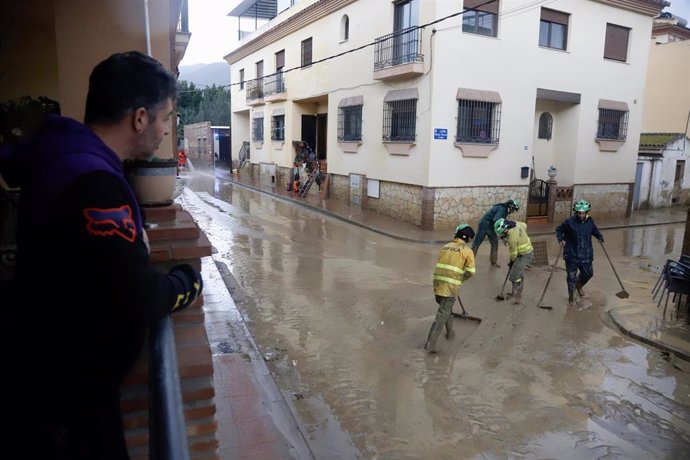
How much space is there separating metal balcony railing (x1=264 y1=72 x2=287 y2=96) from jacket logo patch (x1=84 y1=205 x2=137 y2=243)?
70.5 ft

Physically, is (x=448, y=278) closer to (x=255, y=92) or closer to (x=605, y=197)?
(x=605, y=197)

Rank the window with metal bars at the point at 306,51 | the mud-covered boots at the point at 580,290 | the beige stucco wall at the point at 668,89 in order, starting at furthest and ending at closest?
the beige stucco wall at the point at 668,89, the window with metal bars at the point at 306,51, the mud-covered boots at the point at 580,290

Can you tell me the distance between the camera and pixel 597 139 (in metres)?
16.6

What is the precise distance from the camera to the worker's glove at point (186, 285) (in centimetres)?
145

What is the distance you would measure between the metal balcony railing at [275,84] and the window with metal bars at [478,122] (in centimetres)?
1044

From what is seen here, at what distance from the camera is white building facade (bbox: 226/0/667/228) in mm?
13484

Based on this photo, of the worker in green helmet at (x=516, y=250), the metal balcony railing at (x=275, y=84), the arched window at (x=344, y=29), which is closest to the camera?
the worker in green helmet at (x=516, y=250)

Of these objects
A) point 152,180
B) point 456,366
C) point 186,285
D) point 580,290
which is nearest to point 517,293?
point 580,290

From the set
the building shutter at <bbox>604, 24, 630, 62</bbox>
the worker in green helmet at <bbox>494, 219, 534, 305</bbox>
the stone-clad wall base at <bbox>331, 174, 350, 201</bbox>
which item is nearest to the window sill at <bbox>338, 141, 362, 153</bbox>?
the stone-clad wall base at <bbox>331, 174, 350, 201</bbox>

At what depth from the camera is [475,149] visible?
45.5ft

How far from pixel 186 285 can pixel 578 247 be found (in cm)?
760

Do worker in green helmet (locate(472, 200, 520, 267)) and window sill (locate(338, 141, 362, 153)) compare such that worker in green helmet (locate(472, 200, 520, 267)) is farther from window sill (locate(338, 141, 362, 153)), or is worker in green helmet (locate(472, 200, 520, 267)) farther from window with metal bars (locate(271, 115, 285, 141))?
window with metal bars (locate(271, 115, 285, 141))

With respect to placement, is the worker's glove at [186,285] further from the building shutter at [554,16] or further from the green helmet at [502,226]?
the building shutter at [554,16]

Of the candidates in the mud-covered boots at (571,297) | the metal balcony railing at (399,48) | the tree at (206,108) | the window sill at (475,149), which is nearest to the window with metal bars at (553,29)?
the window sill at (475,149)
